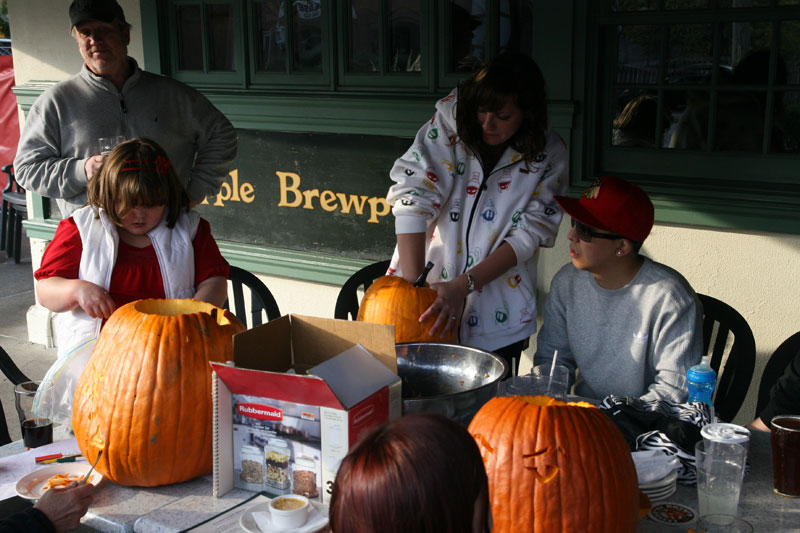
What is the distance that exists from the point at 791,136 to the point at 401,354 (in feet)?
8.26

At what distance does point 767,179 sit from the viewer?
4004mm

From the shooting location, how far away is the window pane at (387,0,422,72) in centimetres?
485

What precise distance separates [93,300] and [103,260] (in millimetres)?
222

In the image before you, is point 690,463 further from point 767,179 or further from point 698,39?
point 698,39

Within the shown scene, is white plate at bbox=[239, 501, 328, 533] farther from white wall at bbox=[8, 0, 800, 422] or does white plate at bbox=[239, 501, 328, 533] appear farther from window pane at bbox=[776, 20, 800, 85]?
window pane at bbox=[776, 20, 800, 85]

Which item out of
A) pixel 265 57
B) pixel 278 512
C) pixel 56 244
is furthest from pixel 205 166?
pixel 278 512

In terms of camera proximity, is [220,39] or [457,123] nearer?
[457,123]

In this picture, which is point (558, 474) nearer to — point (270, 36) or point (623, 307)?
point (623, 307)

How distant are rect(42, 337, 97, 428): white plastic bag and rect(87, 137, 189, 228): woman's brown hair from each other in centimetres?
55

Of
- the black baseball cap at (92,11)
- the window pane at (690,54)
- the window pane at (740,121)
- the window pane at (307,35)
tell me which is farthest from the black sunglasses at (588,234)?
the window pane at (307,35)

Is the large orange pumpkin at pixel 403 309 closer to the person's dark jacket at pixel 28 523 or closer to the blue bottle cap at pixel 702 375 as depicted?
the blue bottle cap at pixel 702 375

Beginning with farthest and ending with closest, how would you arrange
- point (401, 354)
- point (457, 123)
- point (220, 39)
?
point (220, 39) → point (457, 123) → point (401, 354)

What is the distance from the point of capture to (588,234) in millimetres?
2924

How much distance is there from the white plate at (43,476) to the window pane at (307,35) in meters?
3.46
